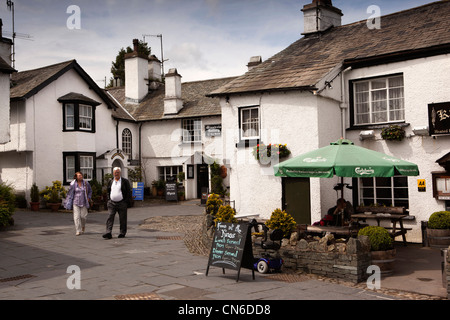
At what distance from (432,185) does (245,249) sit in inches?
269

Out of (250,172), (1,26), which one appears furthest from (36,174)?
(250,172)

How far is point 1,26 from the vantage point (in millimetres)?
22578

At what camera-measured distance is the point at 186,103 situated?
28.1 meters

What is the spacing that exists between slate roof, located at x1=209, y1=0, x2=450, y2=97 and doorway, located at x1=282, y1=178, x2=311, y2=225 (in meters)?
2.91

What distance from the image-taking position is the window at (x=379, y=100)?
13.2 meters

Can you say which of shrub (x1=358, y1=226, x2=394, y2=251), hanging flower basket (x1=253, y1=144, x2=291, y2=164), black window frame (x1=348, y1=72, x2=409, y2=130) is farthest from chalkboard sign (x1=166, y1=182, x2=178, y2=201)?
shrub (x1=358, y1=226, x2=394, y2=251)

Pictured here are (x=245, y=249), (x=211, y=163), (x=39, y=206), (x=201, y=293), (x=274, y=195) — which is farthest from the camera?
(x=211, y=163)

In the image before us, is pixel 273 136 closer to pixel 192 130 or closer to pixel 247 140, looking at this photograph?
pixel 247 140

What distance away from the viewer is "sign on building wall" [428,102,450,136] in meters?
11.8

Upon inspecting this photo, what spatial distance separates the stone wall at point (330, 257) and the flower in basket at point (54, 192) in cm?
1433

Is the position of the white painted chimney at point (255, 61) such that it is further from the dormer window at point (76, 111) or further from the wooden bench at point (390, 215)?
the wooden bench at point (390, 215)

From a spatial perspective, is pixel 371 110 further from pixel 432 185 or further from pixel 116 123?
pixel 116 123

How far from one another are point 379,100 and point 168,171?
1690 cm

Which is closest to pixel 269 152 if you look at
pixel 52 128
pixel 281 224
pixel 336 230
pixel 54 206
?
pixel 336 230
